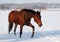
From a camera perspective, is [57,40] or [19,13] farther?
[19,13]

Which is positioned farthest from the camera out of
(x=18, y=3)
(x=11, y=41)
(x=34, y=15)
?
(x=18, y=3)

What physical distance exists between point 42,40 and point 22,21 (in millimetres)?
989

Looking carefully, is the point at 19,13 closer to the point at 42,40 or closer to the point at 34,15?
the point at 34,15

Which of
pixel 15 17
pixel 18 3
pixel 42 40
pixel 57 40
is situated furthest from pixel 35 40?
Result: pixel 18 3

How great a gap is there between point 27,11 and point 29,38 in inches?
36.9

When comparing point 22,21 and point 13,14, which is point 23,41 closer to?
point 22,21

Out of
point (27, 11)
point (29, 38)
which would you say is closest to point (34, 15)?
point (27, 11)

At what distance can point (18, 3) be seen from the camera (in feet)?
151

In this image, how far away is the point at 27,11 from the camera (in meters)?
7.97

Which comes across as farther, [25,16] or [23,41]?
[25,16]

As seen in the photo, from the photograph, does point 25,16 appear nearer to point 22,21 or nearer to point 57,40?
point 22,21

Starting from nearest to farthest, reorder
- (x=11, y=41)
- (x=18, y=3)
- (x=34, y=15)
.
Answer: (x=11, y=41)
(x=34, y=15)
(x=18, y=3)

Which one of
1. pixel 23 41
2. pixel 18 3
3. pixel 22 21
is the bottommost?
pixel 23 41

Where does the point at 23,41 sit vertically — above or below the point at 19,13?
below
